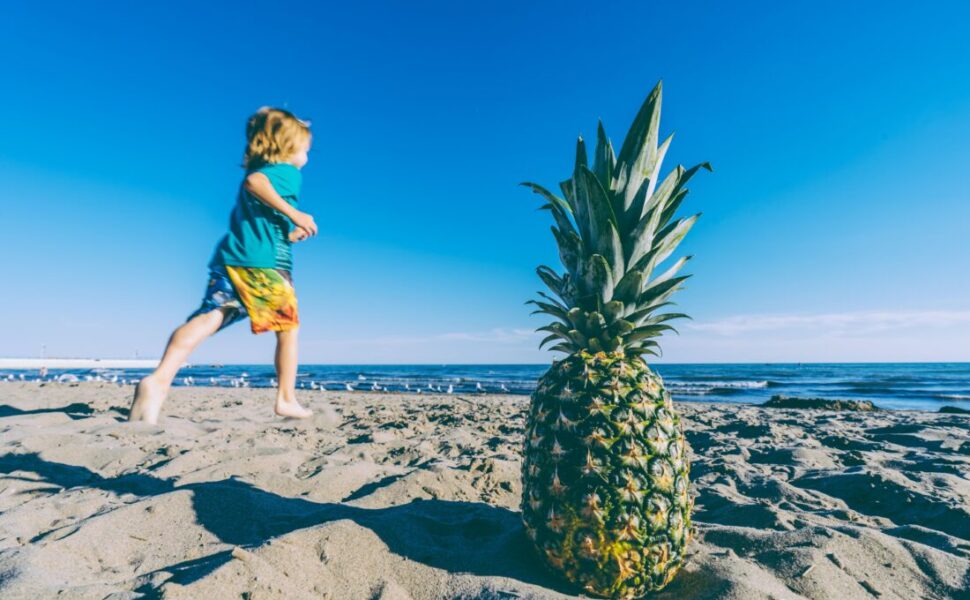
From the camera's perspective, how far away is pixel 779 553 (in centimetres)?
225

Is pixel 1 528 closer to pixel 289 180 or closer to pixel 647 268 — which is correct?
pixel 289 180

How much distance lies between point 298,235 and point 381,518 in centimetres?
249

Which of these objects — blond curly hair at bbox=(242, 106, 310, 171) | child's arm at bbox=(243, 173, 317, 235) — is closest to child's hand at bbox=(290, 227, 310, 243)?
child's arm at bbox=(243, 173, 317, 235)

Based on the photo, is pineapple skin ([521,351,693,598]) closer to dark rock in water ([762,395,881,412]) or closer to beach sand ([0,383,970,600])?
beach sand ([0,383,970,600])

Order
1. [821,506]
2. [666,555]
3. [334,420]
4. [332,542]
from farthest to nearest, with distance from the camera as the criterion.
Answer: [334,420], [821,506], [332,542], [666,555]

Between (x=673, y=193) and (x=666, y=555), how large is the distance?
5.61 feet

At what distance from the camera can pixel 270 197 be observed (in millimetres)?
3703

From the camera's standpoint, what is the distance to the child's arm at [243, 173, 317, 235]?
3.70 m

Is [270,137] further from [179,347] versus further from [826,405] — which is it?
[826,405]

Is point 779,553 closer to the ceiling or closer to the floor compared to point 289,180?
closer to the floor

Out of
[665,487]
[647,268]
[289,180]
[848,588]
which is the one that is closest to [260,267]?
[289,180]

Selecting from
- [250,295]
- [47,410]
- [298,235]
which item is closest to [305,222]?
[298,235]

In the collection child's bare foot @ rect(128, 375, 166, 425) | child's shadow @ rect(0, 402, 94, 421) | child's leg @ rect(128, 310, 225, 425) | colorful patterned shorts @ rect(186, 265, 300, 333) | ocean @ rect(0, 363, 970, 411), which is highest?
colorful patterned shorts @ rect(186, 265, 300, 333)

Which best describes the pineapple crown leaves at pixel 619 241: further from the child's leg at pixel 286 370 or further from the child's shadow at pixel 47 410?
the child's shadow at pixel 47 410
